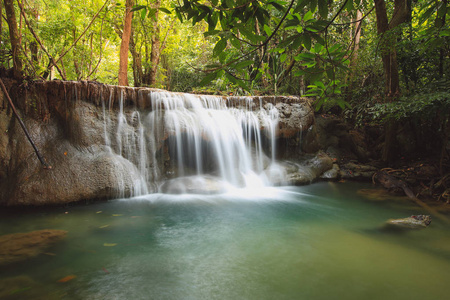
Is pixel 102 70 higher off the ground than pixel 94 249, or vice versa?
pixel 102 70

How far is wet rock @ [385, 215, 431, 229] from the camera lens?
402 cm

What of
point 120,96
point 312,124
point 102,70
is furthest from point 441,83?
point 102,70

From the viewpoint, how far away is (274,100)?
826 cm

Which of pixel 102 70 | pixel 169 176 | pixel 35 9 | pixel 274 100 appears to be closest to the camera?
pixel 169 176

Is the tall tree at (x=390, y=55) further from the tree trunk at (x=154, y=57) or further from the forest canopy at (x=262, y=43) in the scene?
the tree trunk at (x=154, y=57)

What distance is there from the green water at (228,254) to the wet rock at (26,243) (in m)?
0.15

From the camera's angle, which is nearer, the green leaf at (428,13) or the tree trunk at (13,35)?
the green leaf at (428,13)

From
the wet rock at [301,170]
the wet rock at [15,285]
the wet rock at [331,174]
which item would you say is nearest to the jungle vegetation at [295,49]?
the wet rock at [331,174]

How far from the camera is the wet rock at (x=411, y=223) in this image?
4.02 meters

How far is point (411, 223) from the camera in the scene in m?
4.05

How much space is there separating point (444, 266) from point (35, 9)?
A: 13.1 m

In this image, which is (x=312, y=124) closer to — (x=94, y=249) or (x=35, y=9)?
(x=94, y=249)

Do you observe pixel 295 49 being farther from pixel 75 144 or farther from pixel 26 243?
pixel 75 144

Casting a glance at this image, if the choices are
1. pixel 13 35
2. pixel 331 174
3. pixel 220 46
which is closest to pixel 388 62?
pixel 331 174
